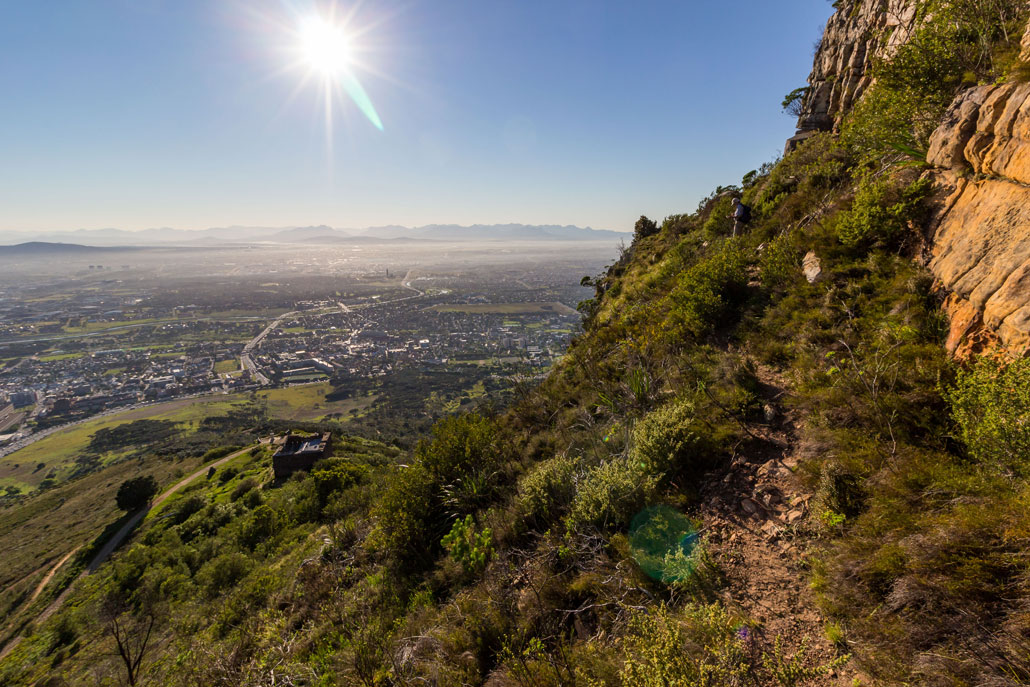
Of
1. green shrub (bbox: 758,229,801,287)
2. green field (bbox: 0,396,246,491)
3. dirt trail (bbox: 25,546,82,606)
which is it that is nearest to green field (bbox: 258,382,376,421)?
green field (bbox: 0,396,246,491)

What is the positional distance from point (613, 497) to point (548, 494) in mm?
1165

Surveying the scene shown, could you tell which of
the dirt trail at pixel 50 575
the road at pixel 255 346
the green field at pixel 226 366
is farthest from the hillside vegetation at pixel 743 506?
the green field at pixel 226 366

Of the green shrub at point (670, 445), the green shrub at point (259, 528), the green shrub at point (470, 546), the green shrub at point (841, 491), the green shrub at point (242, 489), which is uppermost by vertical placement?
the green shrub at point (841, 491)

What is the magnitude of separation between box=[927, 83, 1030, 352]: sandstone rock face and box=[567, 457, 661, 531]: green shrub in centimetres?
367

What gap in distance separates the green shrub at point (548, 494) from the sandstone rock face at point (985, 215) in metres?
4.79

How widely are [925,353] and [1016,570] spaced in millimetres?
2955

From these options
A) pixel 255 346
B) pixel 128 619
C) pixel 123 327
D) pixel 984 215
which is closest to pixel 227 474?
pixel 128 619

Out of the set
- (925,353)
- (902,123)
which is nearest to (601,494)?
(925,353)

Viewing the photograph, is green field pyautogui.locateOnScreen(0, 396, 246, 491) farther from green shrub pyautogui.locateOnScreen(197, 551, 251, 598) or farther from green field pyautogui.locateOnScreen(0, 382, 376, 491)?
green shrub pyautogui.locateOnScreen(197, 551, 251, 598)

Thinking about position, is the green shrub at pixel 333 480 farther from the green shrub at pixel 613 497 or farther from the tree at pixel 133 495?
the tree at pixel 133 495

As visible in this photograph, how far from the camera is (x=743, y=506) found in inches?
161

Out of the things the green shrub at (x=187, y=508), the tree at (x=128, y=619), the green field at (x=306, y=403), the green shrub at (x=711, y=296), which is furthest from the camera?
the green field at (x=306, y=403)

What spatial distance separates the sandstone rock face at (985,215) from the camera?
12.0ft

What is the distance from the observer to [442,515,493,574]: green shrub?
17.2 feet
